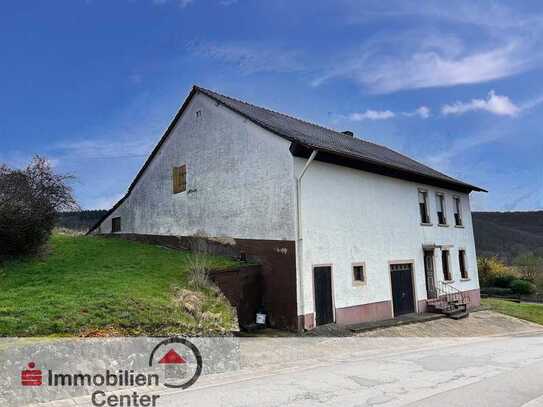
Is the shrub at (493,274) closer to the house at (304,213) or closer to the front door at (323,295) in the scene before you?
the house at (304,213)

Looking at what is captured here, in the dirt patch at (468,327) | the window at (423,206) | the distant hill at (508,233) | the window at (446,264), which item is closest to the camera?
the dirt patch at (468,327)

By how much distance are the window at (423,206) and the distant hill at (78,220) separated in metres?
16.2

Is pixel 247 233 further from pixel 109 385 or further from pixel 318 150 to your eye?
pixel 109 385

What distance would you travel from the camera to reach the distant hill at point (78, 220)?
15.6 m

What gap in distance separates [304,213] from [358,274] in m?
4.00

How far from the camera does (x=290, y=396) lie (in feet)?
22.8

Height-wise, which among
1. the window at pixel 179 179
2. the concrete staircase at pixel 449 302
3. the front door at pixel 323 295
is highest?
the window at pixel 179 179

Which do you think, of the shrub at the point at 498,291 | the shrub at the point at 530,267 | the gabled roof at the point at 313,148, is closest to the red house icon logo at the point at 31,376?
the gabled roof at the point at 313,148

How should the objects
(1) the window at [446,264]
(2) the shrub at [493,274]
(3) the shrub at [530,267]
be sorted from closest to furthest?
(1) the window at [446,264], (2) the shrub at [493,274], (3) the shrub at [530,267]

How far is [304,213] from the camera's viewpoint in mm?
14141

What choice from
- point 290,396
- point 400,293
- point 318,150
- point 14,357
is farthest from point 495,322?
point 14,357

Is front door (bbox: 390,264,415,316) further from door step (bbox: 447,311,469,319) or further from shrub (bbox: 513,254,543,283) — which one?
shrub (bbox: 513,254,543,283)

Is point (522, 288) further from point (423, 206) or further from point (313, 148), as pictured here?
point (313, 148)

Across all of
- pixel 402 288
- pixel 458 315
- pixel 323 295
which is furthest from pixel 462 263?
pixel 323 295
